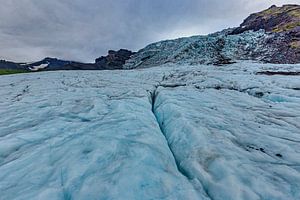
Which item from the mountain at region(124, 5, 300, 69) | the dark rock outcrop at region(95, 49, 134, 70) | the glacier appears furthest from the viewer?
the dark rock outcrop at region(95, 49, 134, 70)

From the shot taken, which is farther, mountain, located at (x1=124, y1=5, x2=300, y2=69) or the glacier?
mountain, located at (x1=124, y1=5, x2=300, y2=69)

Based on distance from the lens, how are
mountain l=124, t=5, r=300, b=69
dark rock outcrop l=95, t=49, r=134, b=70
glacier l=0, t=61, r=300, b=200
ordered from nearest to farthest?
glacier l=0, t=61, r=300, b=200 → mountain l=124, t=5, r=300, b=69 → dark rock outcrop l=95, t=49, r=134, b=70

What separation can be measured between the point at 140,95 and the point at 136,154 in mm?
5616

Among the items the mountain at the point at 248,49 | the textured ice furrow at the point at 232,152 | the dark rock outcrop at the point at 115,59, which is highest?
the mountain at the point at 248,49

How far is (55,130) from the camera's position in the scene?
563cm

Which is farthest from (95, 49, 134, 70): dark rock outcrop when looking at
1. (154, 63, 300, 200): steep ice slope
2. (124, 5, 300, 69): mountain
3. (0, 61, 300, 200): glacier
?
(0, 61, 300, 200): glacier

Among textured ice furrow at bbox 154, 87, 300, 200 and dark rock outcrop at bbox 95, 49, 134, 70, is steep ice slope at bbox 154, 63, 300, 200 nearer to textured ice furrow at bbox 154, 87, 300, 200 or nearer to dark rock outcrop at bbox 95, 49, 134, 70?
textured ice furrow at bbox 154, 87, 300, 200

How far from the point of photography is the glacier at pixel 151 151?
3.43 meters

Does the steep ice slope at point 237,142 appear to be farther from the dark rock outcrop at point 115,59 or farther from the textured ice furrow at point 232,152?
the dark rock outcrop at point 115,59

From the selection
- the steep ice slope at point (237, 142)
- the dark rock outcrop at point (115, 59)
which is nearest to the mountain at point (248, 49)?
the steep ice slope at point (237, 142)

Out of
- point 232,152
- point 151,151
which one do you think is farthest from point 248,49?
point 151,151

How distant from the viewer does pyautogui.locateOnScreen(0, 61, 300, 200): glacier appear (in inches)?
135

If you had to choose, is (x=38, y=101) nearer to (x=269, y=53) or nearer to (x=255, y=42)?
(x=269, y=53)

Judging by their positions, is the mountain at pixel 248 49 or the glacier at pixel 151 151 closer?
the glacier at pixel 151 151
